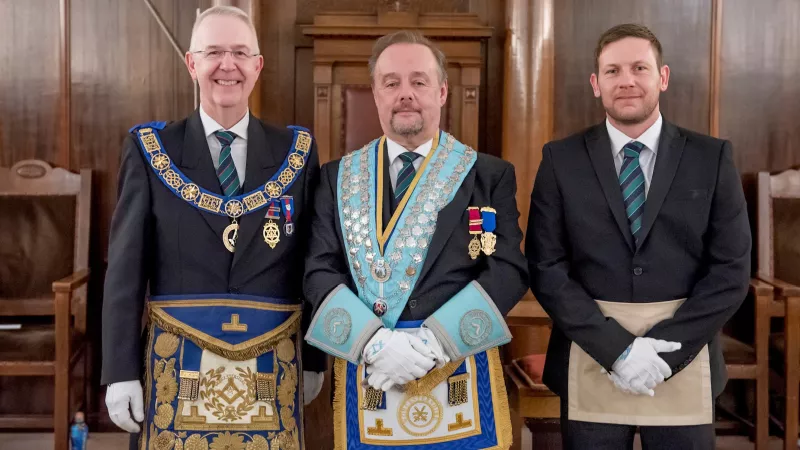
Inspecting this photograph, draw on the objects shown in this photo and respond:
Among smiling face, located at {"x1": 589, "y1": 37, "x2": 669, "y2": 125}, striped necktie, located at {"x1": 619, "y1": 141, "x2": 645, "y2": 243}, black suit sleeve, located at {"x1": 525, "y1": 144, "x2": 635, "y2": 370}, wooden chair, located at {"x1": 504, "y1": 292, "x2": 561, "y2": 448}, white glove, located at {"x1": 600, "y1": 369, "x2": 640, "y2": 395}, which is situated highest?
smiling face, located at {"x1": 589, "y1": 37, "x2": 669, "y2": 125}

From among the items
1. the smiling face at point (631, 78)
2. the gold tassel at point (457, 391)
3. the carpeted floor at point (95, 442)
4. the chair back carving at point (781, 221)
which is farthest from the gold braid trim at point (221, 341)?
the chair back carving at point (781, 221)

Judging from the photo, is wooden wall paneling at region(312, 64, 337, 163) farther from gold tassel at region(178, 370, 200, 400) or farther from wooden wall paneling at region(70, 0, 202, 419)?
gold tassel at region(178, 370, 200, 400)

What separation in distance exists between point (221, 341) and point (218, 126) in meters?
0.56

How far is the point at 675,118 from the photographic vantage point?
375 cm

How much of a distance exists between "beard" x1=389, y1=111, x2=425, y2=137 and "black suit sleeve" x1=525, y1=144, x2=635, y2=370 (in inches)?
14.9

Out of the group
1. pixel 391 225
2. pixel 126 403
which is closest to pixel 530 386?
pixel 391 225

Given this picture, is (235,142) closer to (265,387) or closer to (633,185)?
(265,387)

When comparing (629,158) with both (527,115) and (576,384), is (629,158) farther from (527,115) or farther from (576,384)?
(527,115)

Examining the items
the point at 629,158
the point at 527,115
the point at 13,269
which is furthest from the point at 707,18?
the point at 13,269

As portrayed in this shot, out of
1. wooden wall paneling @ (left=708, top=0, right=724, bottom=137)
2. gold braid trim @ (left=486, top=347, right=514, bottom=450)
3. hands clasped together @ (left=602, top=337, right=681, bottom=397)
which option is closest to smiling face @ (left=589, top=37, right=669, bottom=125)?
hands clasped together @ (left=602, top=337, right=681, bottom=397)

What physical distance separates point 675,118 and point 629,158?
1.95 m

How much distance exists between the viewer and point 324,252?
6.29 ft

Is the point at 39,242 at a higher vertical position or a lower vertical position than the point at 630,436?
higher

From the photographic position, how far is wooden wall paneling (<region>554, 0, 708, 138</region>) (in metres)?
3.72
